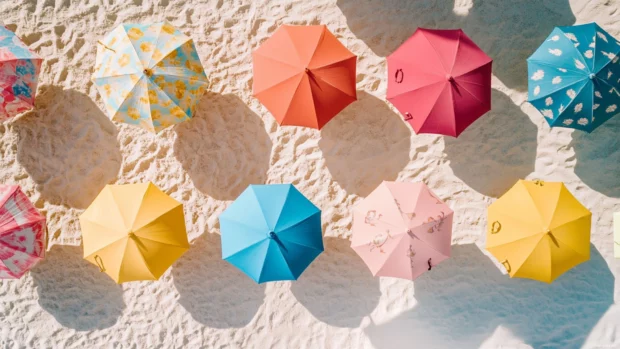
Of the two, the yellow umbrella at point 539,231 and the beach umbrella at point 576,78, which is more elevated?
the beach umbrella at point 576,78

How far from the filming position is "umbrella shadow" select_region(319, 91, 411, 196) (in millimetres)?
6574

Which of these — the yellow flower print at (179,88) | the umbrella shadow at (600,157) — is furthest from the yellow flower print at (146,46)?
the umbrella shadow at (600,157)

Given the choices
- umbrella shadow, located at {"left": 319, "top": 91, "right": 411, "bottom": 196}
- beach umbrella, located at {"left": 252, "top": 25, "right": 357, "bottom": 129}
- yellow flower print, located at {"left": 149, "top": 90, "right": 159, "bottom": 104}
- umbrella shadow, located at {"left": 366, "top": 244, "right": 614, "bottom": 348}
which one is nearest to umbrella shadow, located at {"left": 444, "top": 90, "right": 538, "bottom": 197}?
umbrella shadow, located at {"left": 319, "top": 91, "right": 411, "bottom": 196}

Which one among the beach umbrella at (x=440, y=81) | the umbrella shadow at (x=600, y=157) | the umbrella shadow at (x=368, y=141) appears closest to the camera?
the beach umbrella at (x=440, y=81)

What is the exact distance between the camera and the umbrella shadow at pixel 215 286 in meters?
6.69

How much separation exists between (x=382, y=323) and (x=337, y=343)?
1.91 feet

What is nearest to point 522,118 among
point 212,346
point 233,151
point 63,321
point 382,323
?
point 382,323

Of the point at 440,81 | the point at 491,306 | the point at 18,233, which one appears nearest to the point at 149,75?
the point at 18,233

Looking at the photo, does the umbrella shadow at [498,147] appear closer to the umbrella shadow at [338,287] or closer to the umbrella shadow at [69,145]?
the umbrella shadow at [338,287]

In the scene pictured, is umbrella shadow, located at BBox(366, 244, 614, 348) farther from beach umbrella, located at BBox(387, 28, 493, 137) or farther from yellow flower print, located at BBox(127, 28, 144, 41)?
yellow flower print, located at BBox(127, 28, 144, 41)

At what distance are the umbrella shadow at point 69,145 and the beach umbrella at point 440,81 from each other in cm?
347

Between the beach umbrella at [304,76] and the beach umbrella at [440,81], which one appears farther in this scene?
the beach umbrella at [304,76]

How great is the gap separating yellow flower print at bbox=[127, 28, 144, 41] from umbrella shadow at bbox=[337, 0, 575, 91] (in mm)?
2279

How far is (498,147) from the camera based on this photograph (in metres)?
6.49
